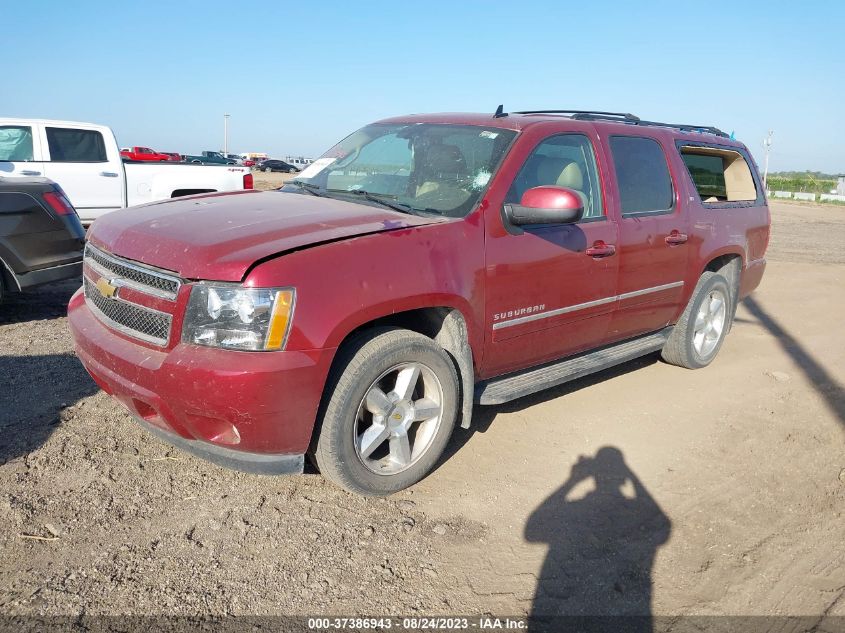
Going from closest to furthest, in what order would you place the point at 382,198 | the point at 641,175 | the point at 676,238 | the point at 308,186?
the point at 382,198 → the point at 308,186 → the point at 641,175 → the point at 676,238

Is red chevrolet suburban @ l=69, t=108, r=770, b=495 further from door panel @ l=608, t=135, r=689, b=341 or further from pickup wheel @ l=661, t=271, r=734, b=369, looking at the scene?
pickup wheel @ l=661, t=271, r=734, b=369

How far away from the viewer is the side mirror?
3.67m

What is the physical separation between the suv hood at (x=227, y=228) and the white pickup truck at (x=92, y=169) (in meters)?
5.51

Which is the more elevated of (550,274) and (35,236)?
(550,274)

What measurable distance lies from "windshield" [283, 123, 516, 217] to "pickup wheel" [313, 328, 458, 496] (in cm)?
86

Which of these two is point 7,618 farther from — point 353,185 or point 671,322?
point 671,322

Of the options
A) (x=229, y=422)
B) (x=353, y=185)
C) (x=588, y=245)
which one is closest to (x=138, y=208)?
(x=353, y=185)

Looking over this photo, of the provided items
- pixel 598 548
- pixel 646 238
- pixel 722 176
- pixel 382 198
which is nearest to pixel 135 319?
pixel 382 198

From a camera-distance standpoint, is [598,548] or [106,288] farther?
[106,288]

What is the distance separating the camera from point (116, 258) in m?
3.36

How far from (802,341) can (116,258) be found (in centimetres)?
653

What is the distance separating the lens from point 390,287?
320 cm

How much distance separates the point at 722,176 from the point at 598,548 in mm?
4275

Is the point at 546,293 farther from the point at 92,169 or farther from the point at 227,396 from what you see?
the point at 92,169
